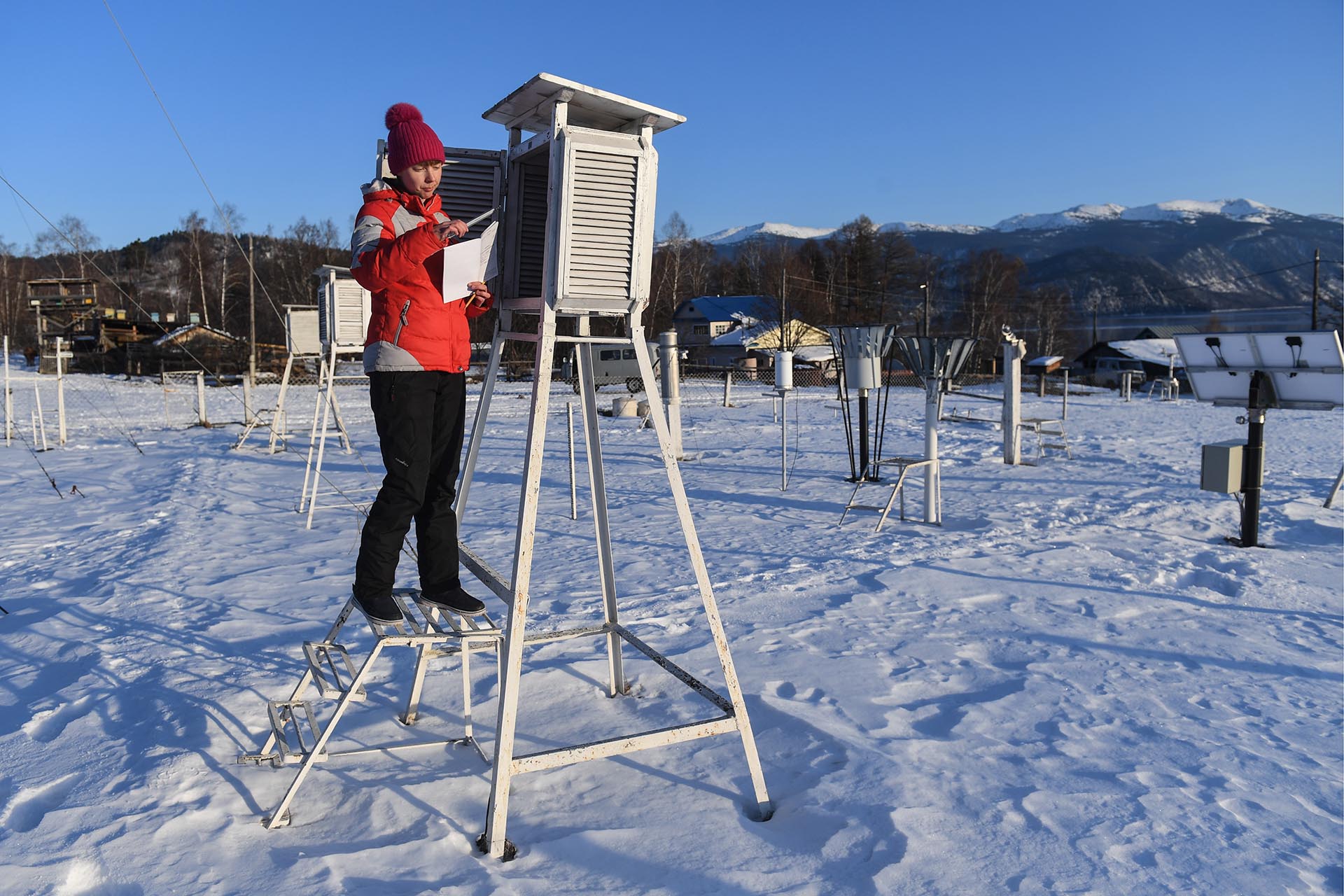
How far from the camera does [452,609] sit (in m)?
3.39

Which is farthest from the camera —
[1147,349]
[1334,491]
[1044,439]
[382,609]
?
[1147,349]

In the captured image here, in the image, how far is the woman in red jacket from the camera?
3041 millimetres

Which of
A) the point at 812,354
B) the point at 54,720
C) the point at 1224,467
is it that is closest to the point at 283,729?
the point at 54,720

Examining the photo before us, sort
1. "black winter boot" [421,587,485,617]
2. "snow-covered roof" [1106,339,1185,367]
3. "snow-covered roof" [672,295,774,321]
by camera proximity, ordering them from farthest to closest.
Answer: "snow-covered roof" [672,295,774,321] < "snow-covered roof" [1106,339,1185,367] < "black winter boot" [421,587,485,617]

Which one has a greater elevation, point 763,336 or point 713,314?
point 713,314

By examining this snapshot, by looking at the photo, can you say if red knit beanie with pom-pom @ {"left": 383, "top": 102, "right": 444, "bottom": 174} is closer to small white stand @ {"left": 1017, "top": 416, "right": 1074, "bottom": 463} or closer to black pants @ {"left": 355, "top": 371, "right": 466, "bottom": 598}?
black pants @ {"left": 355, "top": 371, "right": 466, "bottom": 598}

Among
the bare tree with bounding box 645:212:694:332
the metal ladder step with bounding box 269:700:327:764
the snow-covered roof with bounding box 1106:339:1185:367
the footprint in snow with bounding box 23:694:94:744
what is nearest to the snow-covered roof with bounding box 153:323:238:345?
the bare tree with bounding box 645:212:694:332

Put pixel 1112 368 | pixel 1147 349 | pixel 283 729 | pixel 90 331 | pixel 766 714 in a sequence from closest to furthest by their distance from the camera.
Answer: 1. pixel 283 729
2. pixel 766 714
3. pixel 90 331
4. pixel 1147 349
5. pixel 1112 368

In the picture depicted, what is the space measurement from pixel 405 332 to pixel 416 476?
0.55 metres

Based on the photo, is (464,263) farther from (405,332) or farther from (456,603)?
(456,603)

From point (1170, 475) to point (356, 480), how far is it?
1172 cm

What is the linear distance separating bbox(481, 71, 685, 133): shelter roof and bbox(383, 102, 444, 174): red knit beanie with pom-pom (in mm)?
288

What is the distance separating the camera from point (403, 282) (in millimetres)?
3113

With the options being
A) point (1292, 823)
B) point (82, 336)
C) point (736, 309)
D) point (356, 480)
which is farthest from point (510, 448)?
point (736, 309)
